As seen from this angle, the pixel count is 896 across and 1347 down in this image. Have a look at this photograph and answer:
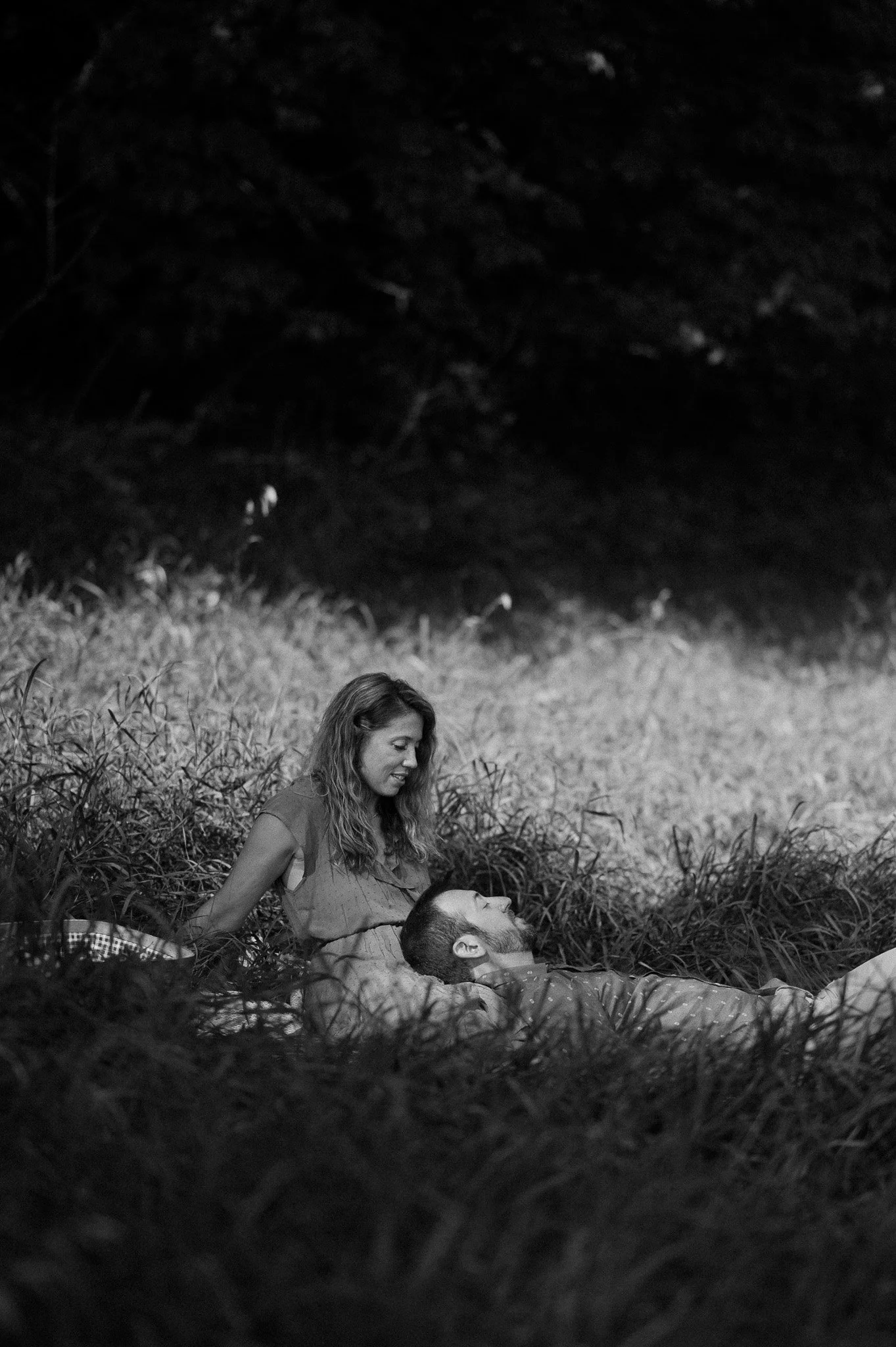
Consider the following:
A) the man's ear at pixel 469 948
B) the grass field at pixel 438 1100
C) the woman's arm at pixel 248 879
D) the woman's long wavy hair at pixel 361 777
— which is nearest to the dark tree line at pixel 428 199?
the grass field at pixel 438 1100

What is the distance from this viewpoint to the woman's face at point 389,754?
3.86m

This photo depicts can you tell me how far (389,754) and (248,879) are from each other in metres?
0.51

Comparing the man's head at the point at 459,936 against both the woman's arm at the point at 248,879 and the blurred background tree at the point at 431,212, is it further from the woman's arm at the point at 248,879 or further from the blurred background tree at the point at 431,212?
the blurred background tree at the point at 431,212

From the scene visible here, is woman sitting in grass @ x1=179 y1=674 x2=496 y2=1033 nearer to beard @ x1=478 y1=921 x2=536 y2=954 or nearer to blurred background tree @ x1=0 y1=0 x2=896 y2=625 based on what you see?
beard @ x1=478 y1=921 x2=536 y2=954

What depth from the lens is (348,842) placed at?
380 cm

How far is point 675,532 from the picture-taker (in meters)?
9.70

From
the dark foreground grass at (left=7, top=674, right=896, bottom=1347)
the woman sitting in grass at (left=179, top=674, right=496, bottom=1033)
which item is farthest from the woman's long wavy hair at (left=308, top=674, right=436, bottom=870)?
the dark foreground grass at (left=7, top=674, right=896, bottom=1347)

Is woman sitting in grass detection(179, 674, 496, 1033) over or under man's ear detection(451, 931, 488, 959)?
over

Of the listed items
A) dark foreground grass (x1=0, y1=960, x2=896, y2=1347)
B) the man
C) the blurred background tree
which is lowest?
dark foreground grass (x1=0, y1=960, x2=896, y2=1347)

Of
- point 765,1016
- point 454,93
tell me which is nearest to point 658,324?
point 454,93

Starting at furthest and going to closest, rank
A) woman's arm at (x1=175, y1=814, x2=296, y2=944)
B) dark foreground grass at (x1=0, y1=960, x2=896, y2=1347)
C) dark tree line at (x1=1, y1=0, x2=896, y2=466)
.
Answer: dark tree line at (x1=1, y1=0, x2=896, y2=466)
woman's arm at (x1=175, y1=814, x2=296, y2=944)
dark foreground grass at (x1=0, y1=960, x2=896, y2=1347)

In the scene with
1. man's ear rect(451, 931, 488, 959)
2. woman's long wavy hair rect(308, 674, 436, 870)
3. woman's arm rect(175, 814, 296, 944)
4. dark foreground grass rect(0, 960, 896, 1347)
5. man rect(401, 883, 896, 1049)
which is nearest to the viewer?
dark foreground grass rect(0, 960, 896, 1347)

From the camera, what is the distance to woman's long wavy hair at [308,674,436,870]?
3826 millimetres

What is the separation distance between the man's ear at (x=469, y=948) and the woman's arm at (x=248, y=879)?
54 cm
